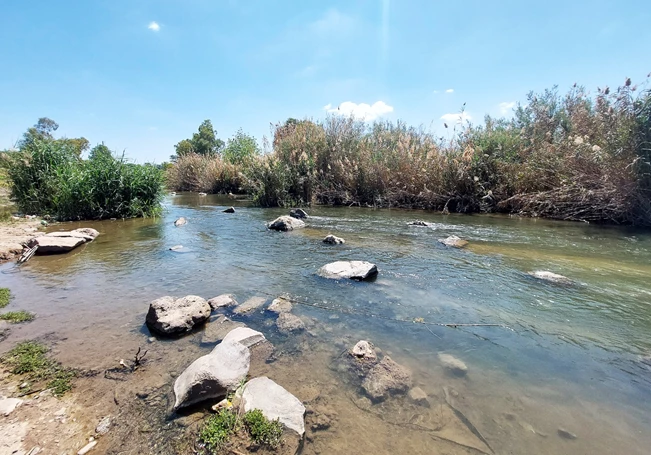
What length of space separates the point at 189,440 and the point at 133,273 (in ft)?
13.1

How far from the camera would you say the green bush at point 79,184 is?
1073 centimetres

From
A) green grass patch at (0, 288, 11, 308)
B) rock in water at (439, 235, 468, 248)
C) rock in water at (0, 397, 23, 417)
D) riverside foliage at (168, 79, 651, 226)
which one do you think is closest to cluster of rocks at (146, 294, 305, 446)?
rock in water at (0, 397, 23, 417)

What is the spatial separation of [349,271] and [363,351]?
6.99ft

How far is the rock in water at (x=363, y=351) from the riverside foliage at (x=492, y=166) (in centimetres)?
Result: 1011

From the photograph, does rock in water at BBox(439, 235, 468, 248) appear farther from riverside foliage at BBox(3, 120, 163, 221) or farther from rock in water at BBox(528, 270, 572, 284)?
riverside foliage at BBox(3, 120, 163, 221)

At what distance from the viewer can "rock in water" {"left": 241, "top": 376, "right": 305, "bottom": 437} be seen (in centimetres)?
216

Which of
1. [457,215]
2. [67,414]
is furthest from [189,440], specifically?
[457,215]

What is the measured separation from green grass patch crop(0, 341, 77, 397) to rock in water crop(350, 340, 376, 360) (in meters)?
2.24

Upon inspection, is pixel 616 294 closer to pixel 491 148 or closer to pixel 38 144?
pixel 491 148

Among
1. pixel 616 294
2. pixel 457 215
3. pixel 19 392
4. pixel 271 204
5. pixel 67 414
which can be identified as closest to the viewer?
pixel 67 414

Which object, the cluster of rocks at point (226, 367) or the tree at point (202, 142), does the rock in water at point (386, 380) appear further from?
the tree at point (202, 142)

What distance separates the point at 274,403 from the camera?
2268mm

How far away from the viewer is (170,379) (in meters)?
2.65

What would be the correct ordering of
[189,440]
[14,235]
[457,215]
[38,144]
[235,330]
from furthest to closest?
1. [457,215]
2. [38,144]
3. [14,235]
4. [235,330]
5. [189,440]
